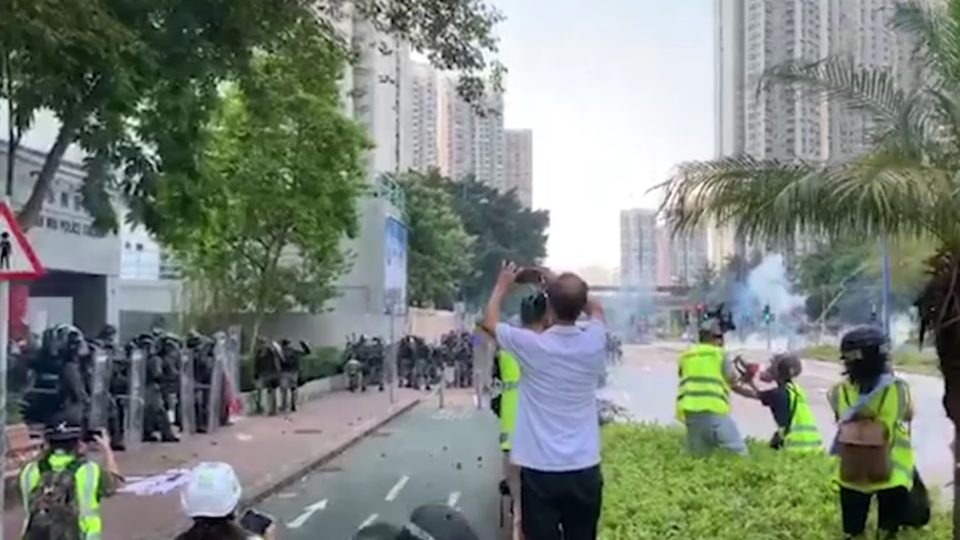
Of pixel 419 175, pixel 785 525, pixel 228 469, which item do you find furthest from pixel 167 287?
pixel 228 469

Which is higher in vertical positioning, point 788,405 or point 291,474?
point 788,405

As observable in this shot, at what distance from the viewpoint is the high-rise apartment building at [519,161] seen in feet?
205

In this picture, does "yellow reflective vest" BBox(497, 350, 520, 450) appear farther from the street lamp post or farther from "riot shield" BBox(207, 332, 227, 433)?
"riot shield" BBox(207, 332, 227, 433)

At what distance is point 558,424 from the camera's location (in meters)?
5.75

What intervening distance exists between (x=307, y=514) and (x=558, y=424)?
856cm

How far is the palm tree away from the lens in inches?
328

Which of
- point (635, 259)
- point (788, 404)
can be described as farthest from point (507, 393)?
point (635, 259)

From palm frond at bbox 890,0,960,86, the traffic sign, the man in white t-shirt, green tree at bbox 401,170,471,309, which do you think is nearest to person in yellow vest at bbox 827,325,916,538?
the man in white t-shirt

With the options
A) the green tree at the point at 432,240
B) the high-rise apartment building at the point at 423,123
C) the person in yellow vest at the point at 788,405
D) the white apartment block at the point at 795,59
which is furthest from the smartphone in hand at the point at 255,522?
the green tree at the point at 432,240

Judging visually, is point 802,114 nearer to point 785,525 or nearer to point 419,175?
point 785,525

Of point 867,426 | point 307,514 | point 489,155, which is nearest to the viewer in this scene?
point 867,426

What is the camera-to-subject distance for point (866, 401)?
7395 millimetres

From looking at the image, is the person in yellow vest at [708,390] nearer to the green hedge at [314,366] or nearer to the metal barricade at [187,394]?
the metal barricade at [187,394]

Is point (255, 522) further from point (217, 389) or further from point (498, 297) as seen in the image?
point (217, 389)
